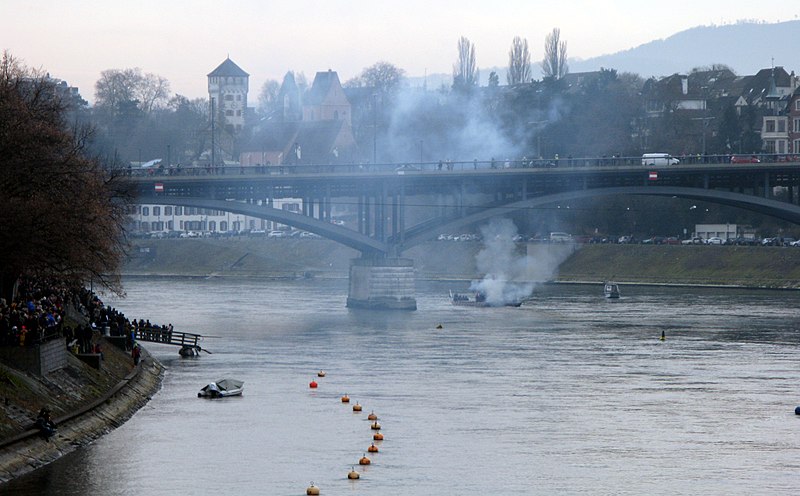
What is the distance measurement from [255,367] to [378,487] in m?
31.8

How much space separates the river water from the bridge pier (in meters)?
8.28

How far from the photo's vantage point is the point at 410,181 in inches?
4801

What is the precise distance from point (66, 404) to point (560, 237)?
111803 mm

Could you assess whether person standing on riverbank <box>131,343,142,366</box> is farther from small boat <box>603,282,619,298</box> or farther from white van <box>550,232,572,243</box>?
white van <box>550,232,572,243</box>

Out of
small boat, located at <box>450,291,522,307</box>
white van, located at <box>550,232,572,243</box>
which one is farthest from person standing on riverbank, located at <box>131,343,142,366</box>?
white van, located at <box>550,232,572,243</box>

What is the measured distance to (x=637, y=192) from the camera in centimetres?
11806

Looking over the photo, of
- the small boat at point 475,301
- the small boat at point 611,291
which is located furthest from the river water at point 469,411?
the small boat at point 611,291

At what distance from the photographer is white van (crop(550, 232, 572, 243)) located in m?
164

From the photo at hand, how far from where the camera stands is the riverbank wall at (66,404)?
50.0 m

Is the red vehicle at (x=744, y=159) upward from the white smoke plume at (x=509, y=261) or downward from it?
upward

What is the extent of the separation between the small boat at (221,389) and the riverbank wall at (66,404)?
2.33 m

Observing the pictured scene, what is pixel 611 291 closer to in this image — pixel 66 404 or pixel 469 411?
pixel 469 411

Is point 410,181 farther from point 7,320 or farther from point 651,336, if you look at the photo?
point 7,320

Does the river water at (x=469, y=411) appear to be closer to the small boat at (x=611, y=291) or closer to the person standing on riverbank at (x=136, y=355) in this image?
the person standing on riverbank at (x=136, y=355)
